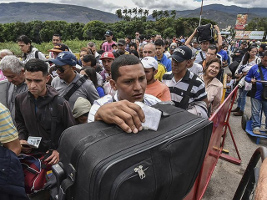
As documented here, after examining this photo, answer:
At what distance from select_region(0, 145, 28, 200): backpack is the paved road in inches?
104

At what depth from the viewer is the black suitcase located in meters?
0.77

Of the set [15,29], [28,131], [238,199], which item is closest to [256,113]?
[238,199]

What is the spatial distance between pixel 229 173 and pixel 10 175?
11.8ft

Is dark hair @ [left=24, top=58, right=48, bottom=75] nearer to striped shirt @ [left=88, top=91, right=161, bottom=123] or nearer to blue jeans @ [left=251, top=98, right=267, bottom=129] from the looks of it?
striped shirt @ [left=88, top=91, right=161, bottom=123]

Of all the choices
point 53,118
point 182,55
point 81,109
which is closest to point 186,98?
point 182,55

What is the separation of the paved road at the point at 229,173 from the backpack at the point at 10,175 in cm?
264

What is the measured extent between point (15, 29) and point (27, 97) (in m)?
49.1

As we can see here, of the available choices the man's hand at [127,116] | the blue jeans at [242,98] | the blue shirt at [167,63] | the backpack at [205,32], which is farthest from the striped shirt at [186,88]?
the blue jeans at [242,98]

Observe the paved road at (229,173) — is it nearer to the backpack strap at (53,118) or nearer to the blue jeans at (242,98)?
the blue jeans at (242,98)

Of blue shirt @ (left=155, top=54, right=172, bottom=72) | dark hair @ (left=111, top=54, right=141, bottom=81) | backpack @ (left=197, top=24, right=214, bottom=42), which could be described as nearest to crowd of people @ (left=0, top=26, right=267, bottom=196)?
dark hair @ (left=111, top=54, right=141, bottom=81)

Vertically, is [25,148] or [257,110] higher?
[25,148]

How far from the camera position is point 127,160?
797 mm

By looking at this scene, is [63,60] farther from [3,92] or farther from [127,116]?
[127,116]

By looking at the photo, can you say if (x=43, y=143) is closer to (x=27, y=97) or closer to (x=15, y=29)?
(x=27, y=97)
